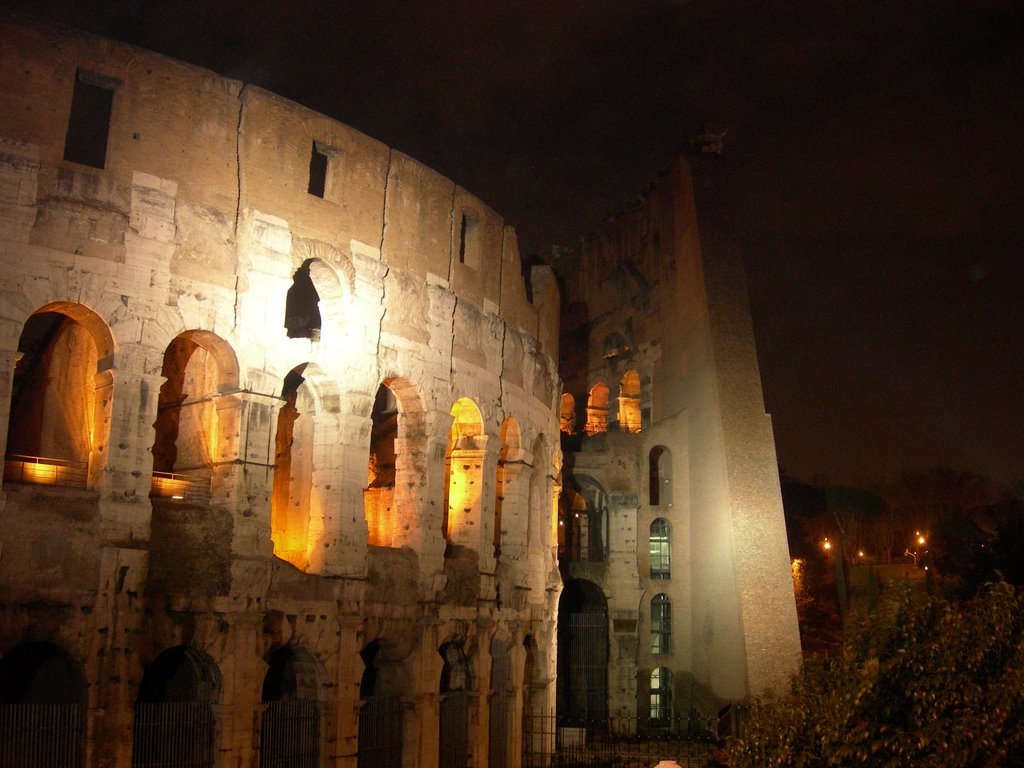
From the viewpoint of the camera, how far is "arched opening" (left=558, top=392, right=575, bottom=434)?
30109mm

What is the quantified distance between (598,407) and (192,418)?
15874 mm

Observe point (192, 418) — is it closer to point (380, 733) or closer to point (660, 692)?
point (380, 733)

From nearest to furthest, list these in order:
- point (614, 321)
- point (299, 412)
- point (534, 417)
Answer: point (299, 412) → point (534, 417) → point (614, 321)

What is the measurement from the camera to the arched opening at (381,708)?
15.5 meters

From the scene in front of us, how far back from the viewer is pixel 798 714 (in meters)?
9.42

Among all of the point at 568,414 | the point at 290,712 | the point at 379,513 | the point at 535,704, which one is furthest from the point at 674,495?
the point at 290,712

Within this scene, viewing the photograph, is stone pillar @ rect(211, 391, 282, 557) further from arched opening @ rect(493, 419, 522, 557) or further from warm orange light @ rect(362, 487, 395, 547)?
arched opening @ rect(493, 419, 522, 557)

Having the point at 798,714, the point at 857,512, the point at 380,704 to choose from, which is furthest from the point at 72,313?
the point at 857,512

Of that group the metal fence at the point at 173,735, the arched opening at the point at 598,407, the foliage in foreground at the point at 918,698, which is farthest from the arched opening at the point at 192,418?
the arched opening at the point at 598,407

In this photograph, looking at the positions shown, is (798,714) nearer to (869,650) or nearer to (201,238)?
(869,650)

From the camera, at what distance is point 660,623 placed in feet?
83.9

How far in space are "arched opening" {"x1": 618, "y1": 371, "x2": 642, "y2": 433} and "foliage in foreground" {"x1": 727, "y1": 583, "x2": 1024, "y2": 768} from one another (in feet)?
63.4

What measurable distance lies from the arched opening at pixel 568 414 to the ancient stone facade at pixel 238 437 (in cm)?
1096

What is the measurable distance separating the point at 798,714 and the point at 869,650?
92 centimetres
